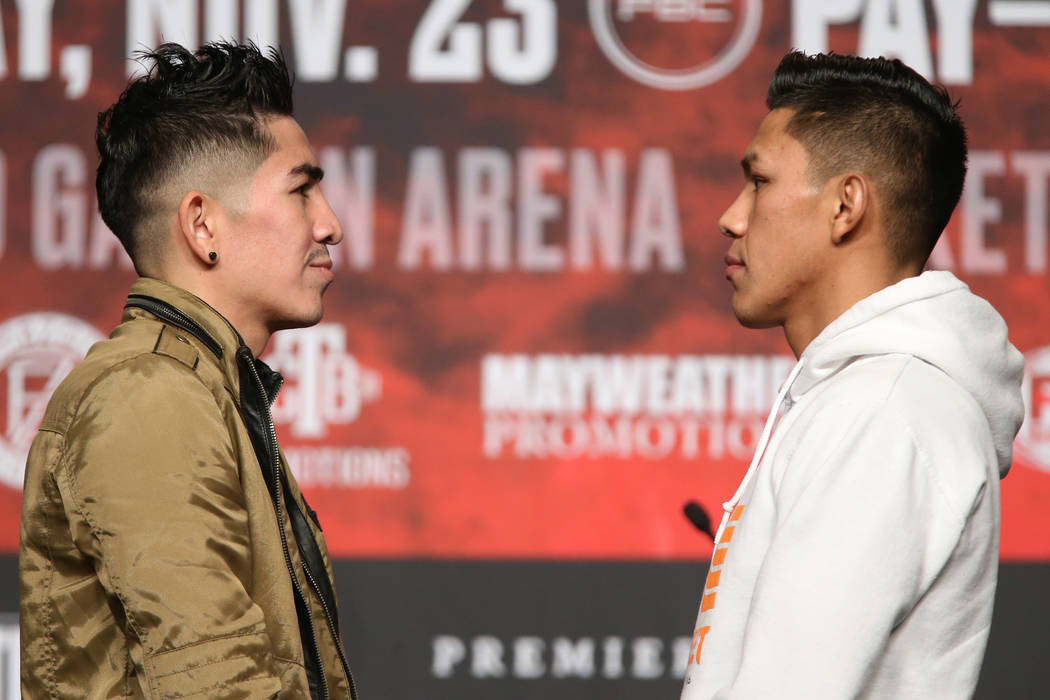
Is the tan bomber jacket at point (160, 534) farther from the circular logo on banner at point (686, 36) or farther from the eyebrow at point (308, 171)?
the circular logo on banner at point (686, 36)

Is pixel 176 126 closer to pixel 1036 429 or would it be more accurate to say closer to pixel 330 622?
pixel 330 622

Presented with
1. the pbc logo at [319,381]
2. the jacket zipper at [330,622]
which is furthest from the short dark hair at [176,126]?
the pbc logo at [319,381]

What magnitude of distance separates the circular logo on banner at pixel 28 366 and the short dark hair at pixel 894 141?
2.10 meters

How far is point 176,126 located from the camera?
4.79 ft

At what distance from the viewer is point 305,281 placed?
150cm

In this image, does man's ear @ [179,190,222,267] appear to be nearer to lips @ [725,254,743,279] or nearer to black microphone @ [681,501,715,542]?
lips @ [725,254,743,279]

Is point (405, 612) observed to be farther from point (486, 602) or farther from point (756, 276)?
point (756, 276)

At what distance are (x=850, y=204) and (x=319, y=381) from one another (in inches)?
71.7

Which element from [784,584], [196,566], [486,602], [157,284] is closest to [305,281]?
[157,284]

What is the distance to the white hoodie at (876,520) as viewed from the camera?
1.10 m

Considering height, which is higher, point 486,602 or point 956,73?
point 956,73

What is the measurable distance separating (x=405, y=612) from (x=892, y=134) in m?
1.94

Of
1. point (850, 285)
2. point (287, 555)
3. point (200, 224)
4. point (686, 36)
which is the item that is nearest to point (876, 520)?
point (850, 285)

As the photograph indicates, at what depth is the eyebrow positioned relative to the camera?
4.94ft
